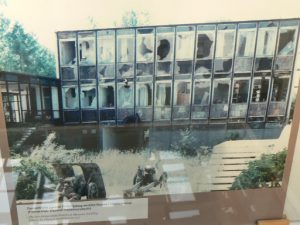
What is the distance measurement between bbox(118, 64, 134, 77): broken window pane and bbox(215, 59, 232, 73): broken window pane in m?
0.18

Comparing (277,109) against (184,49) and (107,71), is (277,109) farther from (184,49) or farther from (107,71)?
(107,71)

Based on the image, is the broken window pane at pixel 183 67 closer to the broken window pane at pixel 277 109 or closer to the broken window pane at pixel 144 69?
the broken window pane at pixel 144 69

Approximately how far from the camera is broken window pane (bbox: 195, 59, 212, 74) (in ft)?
2.13

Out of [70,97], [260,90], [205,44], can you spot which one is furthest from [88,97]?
[260,90]

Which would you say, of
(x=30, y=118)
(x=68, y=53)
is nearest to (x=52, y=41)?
(x=68, y=53)

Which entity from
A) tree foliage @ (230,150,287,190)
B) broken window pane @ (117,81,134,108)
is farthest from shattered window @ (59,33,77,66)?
tree foliage @ (230,150,287,190)

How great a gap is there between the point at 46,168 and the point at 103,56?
0.29 m

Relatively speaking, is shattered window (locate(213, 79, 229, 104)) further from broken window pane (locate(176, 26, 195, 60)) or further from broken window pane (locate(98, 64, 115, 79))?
broken window pane (locate(98, 64, 115, 79))

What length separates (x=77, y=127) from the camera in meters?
0.67

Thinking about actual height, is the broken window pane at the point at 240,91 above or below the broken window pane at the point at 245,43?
below

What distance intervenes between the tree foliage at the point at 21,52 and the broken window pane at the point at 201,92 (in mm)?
304

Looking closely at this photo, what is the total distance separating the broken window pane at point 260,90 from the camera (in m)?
0.67

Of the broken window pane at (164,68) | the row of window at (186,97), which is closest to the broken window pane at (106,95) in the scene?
the row of window at (186,97)

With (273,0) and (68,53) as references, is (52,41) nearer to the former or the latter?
(68,53)
